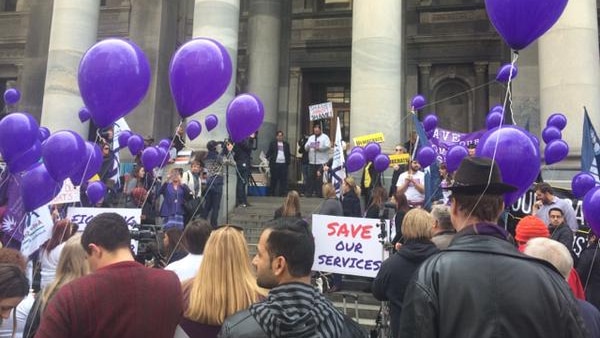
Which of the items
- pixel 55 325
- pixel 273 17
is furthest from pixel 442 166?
pixel 273 17

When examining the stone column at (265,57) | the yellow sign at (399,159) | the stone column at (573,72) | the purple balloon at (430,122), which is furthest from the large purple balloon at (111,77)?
the stone column at (265,57)

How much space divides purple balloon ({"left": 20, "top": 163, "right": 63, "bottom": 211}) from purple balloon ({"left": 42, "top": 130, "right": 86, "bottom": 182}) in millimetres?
353

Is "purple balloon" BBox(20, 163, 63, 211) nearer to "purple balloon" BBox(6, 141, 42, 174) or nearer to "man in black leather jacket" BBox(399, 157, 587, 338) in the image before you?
"purple balloon" BBox(6, 141, 42, 174)

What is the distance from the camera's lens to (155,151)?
10195 mm

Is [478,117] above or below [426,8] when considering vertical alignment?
below

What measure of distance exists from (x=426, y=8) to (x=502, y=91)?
3958 millimetres

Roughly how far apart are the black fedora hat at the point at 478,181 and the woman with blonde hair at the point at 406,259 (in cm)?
220

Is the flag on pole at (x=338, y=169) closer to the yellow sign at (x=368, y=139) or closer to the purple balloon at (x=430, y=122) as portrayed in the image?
the yellow sign at (x=368, y=139)

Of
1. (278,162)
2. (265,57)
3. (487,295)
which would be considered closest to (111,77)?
(487,295)

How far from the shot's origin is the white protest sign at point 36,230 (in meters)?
7.20

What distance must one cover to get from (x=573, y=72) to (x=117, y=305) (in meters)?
12.2

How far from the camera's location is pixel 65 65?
14.8m

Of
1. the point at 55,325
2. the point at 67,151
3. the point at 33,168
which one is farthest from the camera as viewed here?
the point at 33,168

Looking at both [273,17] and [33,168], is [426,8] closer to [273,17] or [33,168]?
[273,17]
